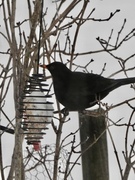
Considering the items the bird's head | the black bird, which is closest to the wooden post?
the black bird

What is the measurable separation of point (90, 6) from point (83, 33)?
44 centimetres

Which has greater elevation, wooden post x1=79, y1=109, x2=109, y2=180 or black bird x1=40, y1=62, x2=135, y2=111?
black bird x1=40, y1=62, x2=135, y2=111

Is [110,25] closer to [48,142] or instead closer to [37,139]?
[48,142]

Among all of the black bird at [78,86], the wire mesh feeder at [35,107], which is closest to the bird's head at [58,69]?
the black bird at [78,86]

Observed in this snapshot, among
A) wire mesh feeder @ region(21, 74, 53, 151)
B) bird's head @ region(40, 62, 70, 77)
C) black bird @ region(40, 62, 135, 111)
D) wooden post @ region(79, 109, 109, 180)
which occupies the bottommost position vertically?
wooden post @ region(79, 109, 109, 180)

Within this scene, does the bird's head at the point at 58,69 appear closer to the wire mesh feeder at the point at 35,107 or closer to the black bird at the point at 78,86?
the black bird at the point at 78,86

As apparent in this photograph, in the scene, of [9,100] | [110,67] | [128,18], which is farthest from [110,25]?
[9,100]

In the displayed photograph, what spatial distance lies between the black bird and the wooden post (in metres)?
0.08

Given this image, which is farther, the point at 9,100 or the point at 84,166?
the point at 9,100

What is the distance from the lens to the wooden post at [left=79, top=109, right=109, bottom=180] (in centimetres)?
222

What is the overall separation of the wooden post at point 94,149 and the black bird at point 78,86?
0.25ft

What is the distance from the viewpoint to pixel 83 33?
4.98 m

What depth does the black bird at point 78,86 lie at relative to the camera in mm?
2270

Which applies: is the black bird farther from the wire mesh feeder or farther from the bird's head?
the wire mesh feeder
